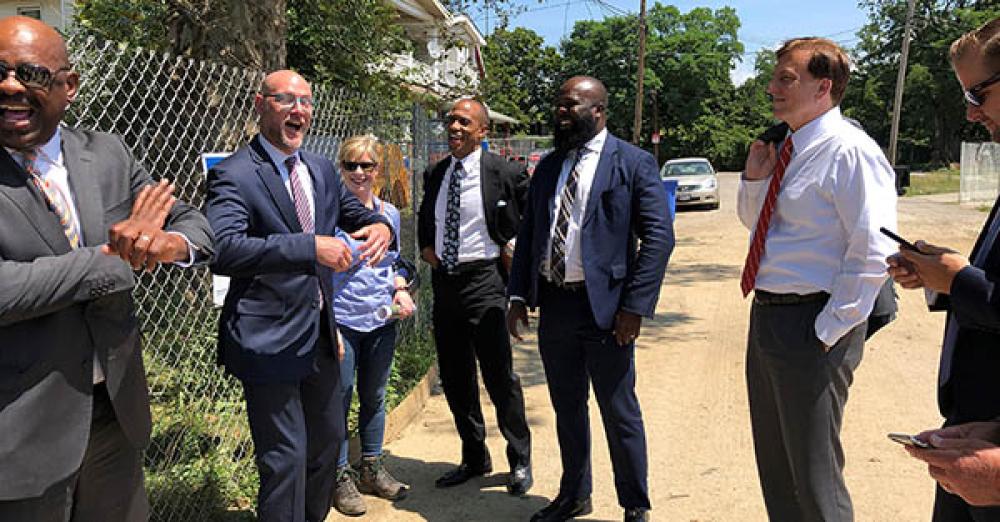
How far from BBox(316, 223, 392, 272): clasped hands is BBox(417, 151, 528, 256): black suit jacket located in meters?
1.17

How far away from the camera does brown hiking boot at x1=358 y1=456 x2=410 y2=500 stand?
436 centimetres

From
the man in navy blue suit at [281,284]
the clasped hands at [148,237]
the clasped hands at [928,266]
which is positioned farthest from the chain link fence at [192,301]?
the clasped hands at [928,266]

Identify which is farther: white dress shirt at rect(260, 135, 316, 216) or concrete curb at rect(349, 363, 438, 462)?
concrete curb at rect(349, 363, 438, 462)

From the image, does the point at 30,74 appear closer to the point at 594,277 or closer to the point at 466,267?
the point at 594,277

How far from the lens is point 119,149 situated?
2561 millimetres

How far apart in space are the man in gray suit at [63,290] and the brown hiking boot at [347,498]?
1766 mm

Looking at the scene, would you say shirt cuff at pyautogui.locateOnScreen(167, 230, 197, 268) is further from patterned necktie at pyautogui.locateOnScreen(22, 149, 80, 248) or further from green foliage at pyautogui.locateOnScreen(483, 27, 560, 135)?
green foliage at pyautogui.locateOnScreen(483, 27, 560, 135)

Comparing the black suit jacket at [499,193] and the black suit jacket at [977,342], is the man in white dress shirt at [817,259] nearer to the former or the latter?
the black suit jacket at [977,342]

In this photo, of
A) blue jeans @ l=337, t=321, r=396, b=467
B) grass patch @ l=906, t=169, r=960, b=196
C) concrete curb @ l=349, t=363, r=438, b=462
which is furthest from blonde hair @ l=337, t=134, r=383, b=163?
grass patch @ l=906, t=169, r=960, b=196

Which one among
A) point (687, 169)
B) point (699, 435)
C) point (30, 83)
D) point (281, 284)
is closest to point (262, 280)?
point (281, 284)

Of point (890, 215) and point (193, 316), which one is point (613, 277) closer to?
point (890, 215)

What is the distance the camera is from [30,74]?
2.15 meters

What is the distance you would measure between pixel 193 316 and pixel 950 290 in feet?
14.3

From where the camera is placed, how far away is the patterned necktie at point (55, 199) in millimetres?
2234
